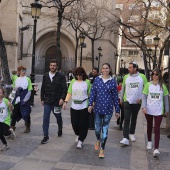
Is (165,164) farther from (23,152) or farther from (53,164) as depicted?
(23,152)

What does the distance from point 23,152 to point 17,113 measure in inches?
75.9

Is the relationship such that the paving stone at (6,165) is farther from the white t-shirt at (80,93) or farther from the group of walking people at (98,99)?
the white t-shirt at (80,93)

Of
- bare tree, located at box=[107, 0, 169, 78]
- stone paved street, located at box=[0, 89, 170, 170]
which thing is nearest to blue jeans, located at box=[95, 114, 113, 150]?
stone paved street, located at box=[0, 89, 170, 170]

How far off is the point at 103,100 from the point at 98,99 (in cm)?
11

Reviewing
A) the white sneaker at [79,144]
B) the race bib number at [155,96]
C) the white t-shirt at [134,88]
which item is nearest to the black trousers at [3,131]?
the white sneaker at [79,144]

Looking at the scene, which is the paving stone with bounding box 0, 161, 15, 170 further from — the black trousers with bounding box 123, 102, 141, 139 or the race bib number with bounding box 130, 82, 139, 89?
the race bib number with bounding box 130, 82, 139, 89

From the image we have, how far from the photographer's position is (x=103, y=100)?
595 cm

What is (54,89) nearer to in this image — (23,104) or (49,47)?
(23,104)

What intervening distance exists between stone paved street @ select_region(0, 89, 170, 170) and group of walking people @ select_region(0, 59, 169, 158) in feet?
0.70

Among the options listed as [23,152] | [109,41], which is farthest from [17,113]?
[109,41]

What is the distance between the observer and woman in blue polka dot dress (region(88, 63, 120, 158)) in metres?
5.94

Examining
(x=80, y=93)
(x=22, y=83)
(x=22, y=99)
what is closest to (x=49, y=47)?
(x=22, y=83)

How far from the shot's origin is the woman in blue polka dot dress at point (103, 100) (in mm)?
5941

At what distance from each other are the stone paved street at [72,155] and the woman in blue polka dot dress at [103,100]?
0.43 metres
